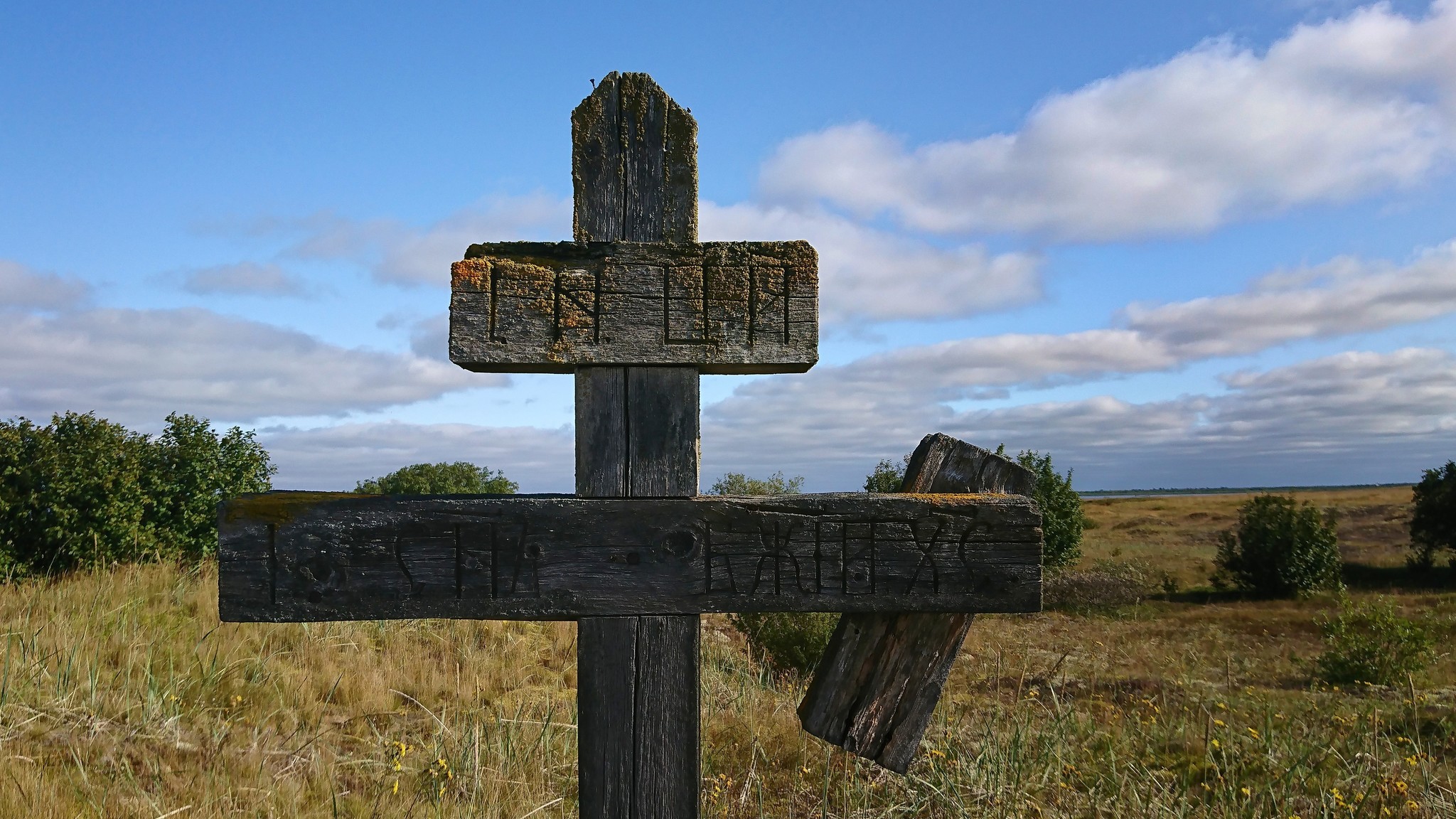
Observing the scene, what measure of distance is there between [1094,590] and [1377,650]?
11920 millimetres

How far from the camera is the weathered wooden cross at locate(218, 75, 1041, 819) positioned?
245 centimetres

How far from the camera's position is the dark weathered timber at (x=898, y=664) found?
2.68 meters

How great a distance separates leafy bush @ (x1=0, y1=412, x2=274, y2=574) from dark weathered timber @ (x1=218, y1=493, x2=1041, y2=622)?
818cm

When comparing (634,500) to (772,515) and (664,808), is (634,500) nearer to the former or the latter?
(772,515)

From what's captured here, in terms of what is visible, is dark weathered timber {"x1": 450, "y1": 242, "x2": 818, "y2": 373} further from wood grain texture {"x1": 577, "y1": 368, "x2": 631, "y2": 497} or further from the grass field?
the grass field

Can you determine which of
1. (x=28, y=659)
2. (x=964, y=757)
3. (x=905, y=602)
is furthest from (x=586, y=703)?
(x=28, y=659)

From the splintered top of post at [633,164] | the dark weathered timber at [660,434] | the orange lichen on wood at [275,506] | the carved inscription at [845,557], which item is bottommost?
the carved inscription at [845,557]

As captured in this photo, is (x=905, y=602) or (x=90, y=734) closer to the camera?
(x=905, y=602)

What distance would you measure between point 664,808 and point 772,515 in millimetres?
938

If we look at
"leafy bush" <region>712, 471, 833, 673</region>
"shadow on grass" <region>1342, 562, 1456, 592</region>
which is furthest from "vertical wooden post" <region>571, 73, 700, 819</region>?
"shadow on grass" <region>1342, 562, 1456, 592</region>

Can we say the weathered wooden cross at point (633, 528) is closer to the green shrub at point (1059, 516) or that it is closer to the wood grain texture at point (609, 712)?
the wood grain texture at point (609, 712)

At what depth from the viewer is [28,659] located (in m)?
5.35

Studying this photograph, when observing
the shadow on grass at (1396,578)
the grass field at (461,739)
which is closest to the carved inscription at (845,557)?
the grass field at (461,739)

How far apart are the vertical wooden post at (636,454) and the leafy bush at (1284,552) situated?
25911mm
